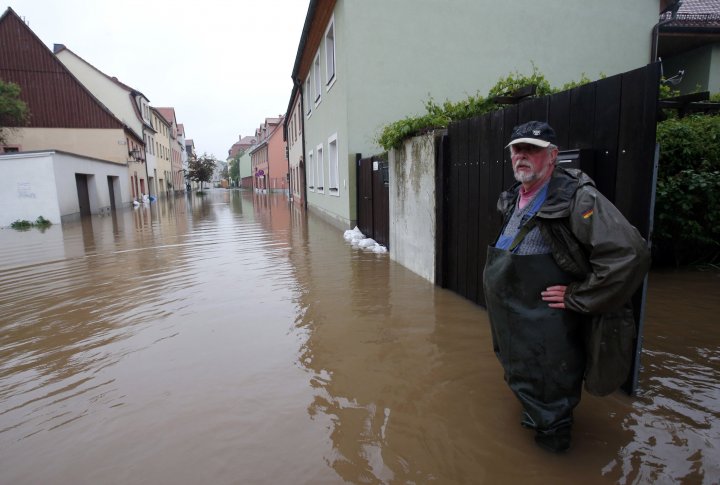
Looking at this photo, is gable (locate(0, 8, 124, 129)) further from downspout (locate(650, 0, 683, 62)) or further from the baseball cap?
the baseball cap

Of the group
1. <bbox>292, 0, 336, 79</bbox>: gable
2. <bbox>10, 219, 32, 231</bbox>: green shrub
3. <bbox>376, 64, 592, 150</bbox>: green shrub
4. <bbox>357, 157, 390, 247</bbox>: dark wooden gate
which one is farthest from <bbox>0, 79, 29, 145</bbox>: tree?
<bbox>376, 64, 592, 150</bbox>: green shrub

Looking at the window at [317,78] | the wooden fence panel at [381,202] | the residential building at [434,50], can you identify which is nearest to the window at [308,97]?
the window at [317,78]

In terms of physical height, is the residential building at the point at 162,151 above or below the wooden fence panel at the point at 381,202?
above

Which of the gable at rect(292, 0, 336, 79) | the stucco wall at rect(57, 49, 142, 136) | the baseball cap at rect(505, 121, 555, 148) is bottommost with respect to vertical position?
the baseball cap at rect(505, 121, 555, 148)

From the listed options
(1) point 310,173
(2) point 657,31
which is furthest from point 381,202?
(1) point 310,173

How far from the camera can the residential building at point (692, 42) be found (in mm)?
13531

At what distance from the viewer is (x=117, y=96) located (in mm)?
33312

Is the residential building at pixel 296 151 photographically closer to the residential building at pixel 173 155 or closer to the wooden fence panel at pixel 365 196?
the wooden fence panel at pixel 365 196

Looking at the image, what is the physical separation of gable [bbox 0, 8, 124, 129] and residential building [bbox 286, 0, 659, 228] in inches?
760

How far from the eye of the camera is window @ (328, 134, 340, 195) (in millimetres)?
13689

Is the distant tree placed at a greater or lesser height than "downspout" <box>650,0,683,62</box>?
lesser

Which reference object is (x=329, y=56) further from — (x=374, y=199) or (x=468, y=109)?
(x=468, y=109)

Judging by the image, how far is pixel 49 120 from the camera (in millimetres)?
26203

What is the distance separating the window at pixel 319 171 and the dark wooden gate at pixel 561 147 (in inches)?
436
